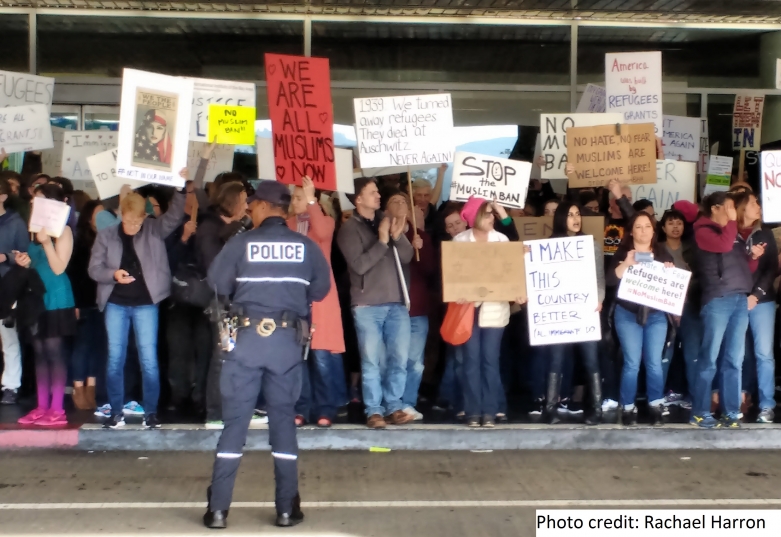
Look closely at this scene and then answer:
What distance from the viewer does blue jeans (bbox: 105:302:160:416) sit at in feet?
25.7

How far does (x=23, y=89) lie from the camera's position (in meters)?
10.0

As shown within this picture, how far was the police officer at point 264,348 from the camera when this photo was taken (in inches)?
226

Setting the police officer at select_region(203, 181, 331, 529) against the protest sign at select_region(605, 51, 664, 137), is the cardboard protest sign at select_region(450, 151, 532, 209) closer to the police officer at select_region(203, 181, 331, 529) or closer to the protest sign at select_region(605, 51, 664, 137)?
the protest sign at select_region(605, 51, 664, 137)

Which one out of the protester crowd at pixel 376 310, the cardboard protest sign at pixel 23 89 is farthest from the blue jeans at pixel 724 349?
the cardboard protest sign at pixel 23 89

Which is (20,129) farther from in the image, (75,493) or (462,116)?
(462,116)

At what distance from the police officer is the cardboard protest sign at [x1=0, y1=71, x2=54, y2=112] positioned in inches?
189

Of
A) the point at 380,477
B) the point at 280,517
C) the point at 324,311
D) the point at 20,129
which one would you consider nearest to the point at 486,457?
the point at 380,477

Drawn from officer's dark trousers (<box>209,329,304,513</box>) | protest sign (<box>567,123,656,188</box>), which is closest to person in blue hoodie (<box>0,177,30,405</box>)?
officer's dark trousers (<box>209,329,304,513</box>)

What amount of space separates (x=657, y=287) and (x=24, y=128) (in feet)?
19.1

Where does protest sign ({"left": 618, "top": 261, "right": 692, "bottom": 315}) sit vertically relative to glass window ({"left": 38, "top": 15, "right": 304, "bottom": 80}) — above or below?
below

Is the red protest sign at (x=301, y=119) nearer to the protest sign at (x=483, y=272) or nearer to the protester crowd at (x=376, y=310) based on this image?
the protester crowd at (x=376, y=310)

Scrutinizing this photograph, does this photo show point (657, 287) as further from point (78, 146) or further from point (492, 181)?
point (78, 146)

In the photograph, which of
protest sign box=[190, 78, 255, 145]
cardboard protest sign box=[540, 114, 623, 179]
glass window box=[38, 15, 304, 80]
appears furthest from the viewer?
glass window box=[38, 15, 304, 80]

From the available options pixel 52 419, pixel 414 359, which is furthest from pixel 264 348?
pixel 52 419
